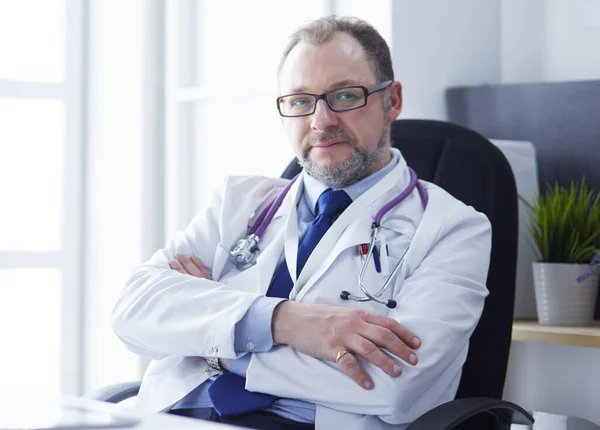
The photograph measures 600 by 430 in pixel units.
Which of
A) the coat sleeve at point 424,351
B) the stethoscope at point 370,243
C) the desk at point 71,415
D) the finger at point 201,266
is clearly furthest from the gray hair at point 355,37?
the desk at point 71,415

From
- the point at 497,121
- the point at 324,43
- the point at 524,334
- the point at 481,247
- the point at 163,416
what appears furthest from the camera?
the point at 497,121

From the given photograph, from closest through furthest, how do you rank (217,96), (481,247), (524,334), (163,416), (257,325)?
1. (163,416)
2. (257,325)
3. (481,247)
4. (524,334)
5. (217,96)

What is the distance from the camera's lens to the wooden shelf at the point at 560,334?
1953mm

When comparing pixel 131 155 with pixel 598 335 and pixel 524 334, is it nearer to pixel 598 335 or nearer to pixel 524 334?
pixel 524 334

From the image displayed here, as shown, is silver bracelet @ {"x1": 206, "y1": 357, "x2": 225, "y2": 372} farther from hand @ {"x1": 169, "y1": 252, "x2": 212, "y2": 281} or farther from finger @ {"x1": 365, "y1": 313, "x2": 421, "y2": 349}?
finger @ {"x1": 365, "y1": 313, "x2": 421, "y2": 349}

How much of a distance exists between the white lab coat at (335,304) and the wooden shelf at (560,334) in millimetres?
405

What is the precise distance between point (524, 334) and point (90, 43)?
1776 mm

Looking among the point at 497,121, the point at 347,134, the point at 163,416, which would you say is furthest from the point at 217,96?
the point at 163,416

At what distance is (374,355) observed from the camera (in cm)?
150

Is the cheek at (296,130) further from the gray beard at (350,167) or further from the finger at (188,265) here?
the finger at (188,265)

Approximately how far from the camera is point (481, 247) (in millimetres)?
1714

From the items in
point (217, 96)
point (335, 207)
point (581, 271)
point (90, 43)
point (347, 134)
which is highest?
point (90, 43)

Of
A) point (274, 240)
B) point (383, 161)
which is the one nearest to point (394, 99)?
point (383, 161)

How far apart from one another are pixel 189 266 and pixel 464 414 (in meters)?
0.70
